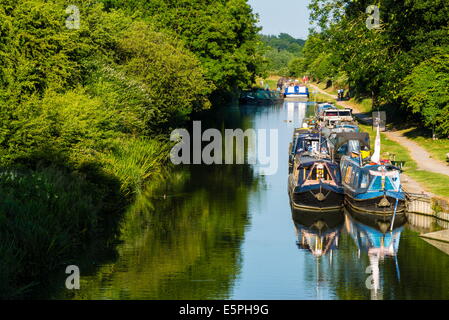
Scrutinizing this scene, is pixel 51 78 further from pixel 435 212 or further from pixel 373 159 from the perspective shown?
pixel 435 212

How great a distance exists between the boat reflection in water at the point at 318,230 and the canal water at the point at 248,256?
5cm

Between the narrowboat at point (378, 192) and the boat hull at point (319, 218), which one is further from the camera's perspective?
the narrowboat at point (378, 192)

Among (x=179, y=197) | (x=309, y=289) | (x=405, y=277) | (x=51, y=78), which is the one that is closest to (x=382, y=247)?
(x=405, y=277)

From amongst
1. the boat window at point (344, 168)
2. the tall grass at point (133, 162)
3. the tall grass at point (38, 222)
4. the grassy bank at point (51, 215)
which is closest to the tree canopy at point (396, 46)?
the boat window at point (344, 168)

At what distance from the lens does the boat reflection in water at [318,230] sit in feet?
107

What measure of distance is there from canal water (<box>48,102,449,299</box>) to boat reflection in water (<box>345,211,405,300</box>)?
4 centimetres

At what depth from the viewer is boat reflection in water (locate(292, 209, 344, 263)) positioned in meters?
32.6

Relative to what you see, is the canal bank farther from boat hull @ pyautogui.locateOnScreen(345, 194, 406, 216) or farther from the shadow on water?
the shadow on water

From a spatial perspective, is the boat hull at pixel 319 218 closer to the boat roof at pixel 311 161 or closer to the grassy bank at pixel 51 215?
the boat roof at pixel 311 161

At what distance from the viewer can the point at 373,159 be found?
40.4 metres

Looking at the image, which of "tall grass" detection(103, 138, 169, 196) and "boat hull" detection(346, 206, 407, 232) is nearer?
"boat hull" detection(346, 206, 407, 232)

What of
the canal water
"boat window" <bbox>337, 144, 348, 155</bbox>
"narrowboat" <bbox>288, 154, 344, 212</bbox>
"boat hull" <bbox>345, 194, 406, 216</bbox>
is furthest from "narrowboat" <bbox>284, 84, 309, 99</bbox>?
"boat hull" <bbox>345, 194, 406, 216</bbox>

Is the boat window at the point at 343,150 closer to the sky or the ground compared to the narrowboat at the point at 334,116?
closer to the ground
